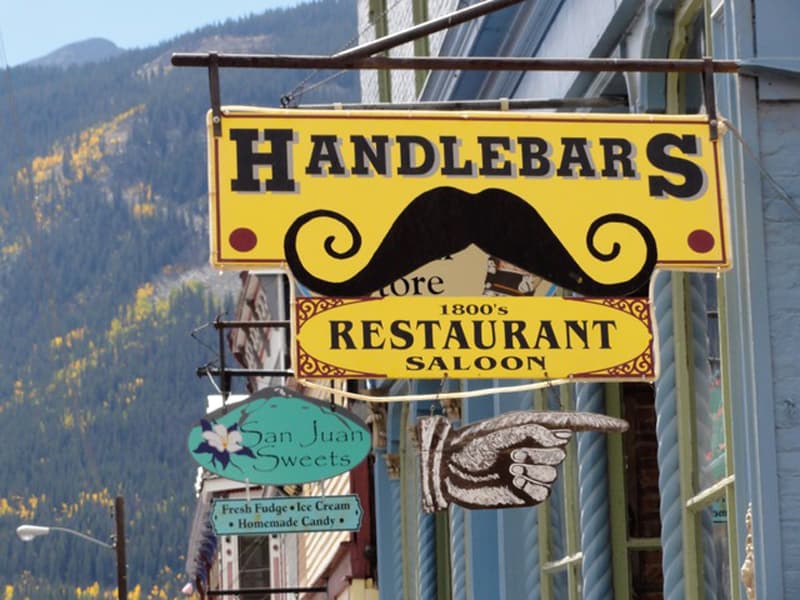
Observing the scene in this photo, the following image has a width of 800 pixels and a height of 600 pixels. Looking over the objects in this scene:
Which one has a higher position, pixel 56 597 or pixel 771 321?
pixel 771 321

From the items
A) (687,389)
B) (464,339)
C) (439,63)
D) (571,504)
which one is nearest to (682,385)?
(687,389)

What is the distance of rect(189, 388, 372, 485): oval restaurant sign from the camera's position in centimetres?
1677

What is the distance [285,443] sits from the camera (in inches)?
669

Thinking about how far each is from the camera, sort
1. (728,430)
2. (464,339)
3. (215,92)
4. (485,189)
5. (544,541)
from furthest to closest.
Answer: (544,541)
(728,430)
(485,189)
(464,339)
(215,92)

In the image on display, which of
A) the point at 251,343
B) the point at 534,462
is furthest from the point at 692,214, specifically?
the point at 251,343

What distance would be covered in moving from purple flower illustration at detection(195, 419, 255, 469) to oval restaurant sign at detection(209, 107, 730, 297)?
8.06 metres

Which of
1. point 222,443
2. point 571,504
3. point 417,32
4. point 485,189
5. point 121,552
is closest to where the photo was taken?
point 485,189

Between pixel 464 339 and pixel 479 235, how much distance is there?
1.58 ft

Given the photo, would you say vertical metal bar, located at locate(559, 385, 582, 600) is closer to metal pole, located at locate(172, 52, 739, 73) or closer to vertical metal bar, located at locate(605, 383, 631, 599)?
vertical metal bar, located at locate(605, 383, 631, 599)

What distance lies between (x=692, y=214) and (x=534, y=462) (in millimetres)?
1924

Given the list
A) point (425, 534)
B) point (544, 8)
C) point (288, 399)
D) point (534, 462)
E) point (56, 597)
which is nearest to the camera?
point (534, 462)

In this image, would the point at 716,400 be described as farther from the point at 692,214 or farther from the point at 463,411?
the point at 463,411

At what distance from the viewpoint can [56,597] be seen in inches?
6368

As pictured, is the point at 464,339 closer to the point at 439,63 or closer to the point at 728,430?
the point at 439,63
